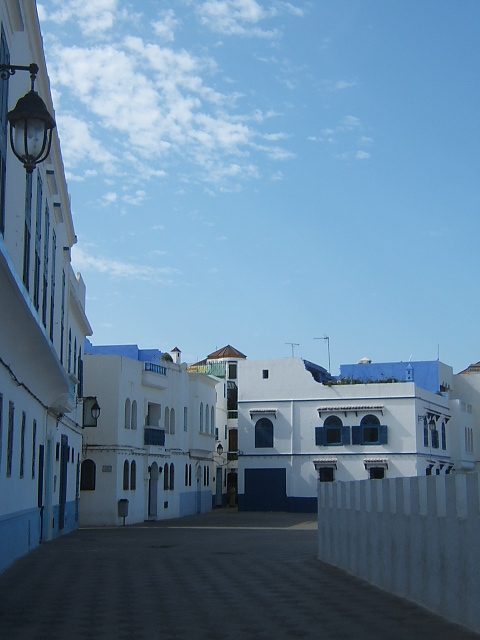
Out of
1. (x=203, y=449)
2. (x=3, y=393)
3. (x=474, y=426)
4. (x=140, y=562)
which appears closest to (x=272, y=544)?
(x=140, y=562)

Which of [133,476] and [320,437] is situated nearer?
[133,476]

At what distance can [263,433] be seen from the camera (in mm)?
48844

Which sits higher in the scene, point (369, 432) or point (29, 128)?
point (29, 128)

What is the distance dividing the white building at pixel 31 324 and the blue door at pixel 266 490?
69.8 ft

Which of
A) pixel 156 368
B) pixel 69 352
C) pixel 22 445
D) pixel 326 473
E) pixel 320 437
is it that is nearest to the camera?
pixel 22 445

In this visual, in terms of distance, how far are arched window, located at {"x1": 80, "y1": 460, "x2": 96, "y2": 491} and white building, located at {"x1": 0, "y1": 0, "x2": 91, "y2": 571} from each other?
6759 millimetres

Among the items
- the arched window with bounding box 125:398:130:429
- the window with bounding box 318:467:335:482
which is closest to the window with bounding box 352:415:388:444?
the window with bounding box 318:467:335:482

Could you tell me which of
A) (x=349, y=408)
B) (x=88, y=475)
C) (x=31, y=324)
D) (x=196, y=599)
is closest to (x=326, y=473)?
(x=349, y=408)

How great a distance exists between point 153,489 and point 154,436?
2.67m

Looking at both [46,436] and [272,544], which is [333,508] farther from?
[46,436]

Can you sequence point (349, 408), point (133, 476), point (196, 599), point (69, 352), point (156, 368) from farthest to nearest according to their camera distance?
point (349, 408) < point (156, 368) < point (133, 476) < point (69, 352) < point (196, 599)

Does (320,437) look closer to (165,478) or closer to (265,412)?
(265,412)

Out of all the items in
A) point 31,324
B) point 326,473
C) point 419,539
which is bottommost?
point 419,539

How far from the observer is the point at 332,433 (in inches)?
1869
